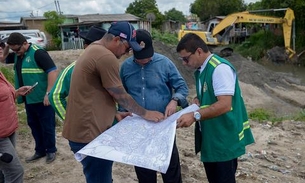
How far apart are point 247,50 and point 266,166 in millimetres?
27654

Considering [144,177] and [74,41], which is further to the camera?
[74,41]

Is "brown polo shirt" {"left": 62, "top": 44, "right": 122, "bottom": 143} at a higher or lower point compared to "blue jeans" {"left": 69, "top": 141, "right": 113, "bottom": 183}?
higher

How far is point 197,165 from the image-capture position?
17.7 ft

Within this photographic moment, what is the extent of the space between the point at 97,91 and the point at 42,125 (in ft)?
8.81

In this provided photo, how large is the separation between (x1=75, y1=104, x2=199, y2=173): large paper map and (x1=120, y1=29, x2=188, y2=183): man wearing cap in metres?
0.57

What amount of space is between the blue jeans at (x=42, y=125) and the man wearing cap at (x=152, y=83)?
191cm

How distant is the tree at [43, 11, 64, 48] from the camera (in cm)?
3484

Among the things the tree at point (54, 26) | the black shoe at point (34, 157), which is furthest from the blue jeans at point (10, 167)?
the tree at point (54, 26)

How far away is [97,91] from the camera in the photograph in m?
2.81

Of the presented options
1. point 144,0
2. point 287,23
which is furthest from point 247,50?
point 144,0

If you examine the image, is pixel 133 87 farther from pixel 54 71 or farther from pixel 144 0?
pixel 144 0

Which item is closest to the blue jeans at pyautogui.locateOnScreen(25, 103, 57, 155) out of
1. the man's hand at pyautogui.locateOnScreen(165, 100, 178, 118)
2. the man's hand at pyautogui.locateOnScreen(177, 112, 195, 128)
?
the man's hand at pyautogui.locateOnScreen(165, 100, 178, 118)

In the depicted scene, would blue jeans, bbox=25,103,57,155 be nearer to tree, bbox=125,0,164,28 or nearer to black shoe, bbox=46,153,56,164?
black shoe, bbox=46,153,56,164

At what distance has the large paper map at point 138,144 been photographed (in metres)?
2.53
